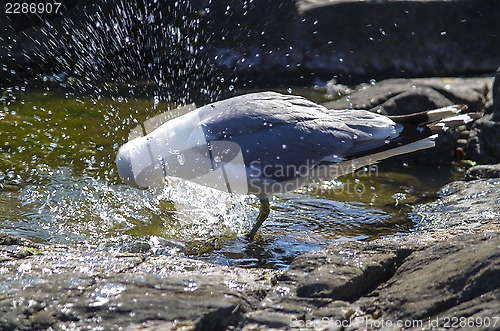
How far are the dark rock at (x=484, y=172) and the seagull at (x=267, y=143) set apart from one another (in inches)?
33.9

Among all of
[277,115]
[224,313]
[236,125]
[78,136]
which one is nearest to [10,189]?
[78,136]

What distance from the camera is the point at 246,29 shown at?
811 centimetres

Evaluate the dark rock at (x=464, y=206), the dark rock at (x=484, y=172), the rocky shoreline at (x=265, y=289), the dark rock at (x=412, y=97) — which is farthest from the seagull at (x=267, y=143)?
the dark rock at (x=412, y=97)

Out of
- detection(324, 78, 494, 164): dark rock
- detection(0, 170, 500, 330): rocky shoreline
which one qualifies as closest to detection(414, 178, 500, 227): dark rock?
detection(324, 78, 494, 164): dark rock

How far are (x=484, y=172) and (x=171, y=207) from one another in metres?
2.65

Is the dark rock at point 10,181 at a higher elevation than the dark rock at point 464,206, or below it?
higher

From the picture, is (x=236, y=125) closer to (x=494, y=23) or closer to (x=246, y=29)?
(x=246, y=29)

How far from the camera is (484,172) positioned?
446 cm

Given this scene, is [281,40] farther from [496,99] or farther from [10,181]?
[10,181]

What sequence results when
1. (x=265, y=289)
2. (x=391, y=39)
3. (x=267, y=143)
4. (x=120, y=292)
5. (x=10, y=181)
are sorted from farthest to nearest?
(x=391, y=39) < (x=10, y=181) < (x=267, y=143) < (x=265, y=289) < (x=120, y=292)

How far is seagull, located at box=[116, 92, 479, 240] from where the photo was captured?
3543mm

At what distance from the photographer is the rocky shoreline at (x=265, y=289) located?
2105 mm

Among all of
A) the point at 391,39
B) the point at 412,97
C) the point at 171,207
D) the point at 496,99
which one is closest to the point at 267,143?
the point at 171,207

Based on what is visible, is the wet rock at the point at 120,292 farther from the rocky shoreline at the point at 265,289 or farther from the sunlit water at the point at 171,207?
the sunlit water at the point at 171,207
